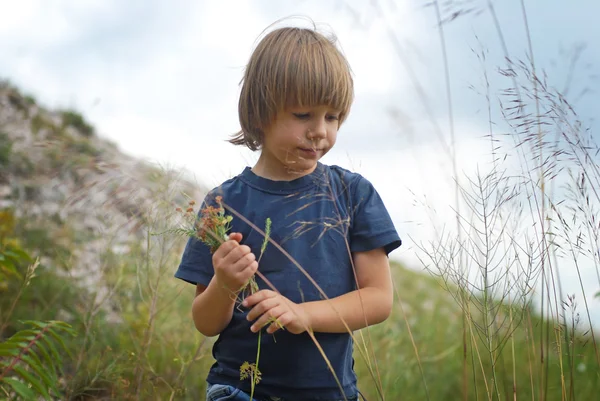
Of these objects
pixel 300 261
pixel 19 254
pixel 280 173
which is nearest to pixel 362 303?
pixel 300 261

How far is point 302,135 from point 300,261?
1.24 ft

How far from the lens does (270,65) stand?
212 centimetres

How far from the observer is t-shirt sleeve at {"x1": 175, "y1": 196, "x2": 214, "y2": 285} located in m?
2.10

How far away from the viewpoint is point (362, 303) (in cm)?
193

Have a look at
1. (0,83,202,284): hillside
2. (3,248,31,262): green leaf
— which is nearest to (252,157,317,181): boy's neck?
(3,248,31,262): green leaf

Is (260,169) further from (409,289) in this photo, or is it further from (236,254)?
(409,289)

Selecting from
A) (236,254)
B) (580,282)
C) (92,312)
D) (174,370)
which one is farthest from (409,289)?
(236,254)

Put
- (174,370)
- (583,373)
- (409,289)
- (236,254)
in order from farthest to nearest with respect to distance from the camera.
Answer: (409,289), (583,373), (174,370), (236,254)

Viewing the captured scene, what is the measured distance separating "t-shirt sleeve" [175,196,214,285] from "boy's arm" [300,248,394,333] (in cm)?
37

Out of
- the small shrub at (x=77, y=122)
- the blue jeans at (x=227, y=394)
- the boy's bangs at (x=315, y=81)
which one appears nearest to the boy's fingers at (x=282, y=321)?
the blue jeans at (x=227, y=394)

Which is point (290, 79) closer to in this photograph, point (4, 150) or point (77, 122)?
point (4, 150)

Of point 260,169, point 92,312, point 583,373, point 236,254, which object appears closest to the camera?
point 236,254

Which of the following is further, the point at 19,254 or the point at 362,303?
the point at 19,254

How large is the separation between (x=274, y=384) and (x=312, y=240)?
1.46 feet
